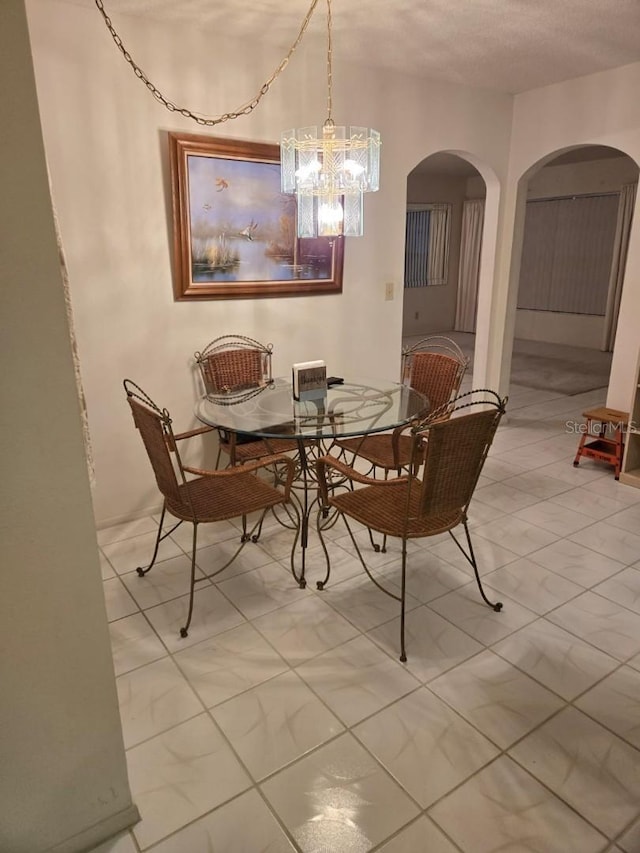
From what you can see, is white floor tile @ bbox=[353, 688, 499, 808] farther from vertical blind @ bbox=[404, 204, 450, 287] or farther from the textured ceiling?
vertical blind @ bbox=[404, 204, 450, 287]

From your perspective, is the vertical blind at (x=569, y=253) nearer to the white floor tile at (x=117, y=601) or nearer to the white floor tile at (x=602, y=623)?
the white floor tile at (x=602, y=623)

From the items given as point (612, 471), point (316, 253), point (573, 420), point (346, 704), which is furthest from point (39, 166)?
point (573, 420)

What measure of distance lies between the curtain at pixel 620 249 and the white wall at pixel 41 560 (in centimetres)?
759

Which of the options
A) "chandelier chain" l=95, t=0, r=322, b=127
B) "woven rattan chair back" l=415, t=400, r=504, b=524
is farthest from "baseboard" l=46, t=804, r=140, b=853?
"chandelier chain" l=95, t=0, r=322, b=127

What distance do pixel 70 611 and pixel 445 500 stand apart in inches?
51.4

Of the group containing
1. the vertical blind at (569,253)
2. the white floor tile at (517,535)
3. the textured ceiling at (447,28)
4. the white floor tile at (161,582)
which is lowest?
the white floor tile at (161,582)

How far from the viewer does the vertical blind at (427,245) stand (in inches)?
353

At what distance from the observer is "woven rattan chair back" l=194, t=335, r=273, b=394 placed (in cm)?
317

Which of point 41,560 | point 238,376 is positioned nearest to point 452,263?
point 238,376

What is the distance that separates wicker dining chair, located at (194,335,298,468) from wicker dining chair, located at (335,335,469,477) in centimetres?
40

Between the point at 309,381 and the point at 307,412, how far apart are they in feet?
0.90

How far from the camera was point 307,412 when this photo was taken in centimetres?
255

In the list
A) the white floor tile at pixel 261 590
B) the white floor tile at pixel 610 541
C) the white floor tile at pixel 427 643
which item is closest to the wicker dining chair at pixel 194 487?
the white floor tile at pixel 261 590

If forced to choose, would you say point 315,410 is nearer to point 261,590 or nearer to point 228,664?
point 261,590
